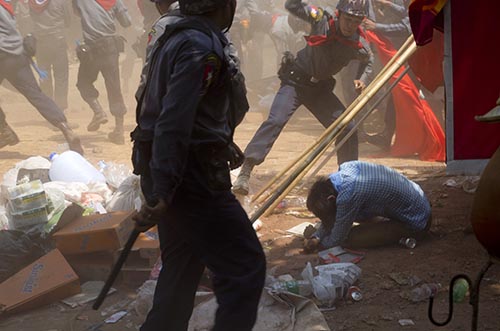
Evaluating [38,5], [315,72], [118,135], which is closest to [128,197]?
[315,72]

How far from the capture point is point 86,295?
189 inches

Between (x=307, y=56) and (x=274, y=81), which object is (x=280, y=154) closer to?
(x=307, y=56)

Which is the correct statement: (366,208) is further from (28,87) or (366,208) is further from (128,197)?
(28,87)

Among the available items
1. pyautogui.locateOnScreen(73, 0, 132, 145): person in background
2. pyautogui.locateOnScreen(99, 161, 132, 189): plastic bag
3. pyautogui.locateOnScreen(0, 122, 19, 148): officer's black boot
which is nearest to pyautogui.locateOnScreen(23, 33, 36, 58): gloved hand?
pyautogui.locateOnScreen(0, 122, 19, 148): officer's black boot

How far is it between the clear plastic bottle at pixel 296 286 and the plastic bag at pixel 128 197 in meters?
1.86

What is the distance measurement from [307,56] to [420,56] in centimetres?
130

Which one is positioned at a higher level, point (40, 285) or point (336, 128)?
point (336, 128)

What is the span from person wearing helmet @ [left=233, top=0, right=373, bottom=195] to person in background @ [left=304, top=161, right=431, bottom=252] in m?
1.06

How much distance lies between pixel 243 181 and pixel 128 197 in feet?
3.27

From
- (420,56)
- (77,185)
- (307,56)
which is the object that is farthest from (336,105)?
(77,185)

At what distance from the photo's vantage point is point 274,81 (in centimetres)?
1349

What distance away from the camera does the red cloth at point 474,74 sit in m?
4.32

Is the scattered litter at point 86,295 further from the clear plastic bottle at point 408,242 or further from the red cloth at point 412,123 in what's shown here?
the red cloth at point 412,123

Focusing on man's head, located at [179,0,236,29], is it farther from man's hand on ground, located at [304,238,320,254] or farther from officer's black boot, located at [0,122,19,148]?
officer's black boot, located at [0,122,19,148]
